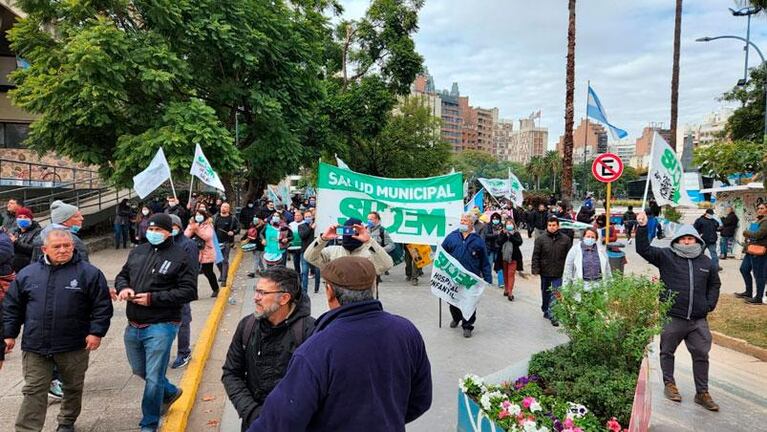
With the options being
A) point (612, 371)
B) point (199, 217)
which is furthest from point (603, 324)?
point (199, 217)

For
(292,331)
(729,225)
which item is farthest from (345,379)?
(729,225)

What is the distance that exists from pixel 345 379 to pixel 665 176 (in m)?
6.52

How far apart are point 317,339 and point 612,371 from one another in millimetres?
2790

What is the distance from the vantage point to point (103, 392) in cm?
500

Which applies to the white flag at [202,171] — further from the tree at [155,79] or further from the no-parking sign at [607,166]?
the no-parking sign at [607,166]

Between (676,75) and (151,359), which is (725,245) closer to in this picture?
(676,75)

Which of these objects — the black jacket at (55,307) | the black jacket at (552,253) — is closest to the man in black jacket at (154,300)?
the black jacket at (55,307)

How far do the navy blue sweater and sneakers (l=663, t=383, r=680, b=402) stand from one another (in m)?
4.36

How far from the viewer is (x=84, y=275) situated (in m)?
3.83

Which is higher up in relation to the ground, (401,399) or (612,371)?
(401,399)

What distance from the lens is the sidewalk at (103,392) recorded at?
171 inches

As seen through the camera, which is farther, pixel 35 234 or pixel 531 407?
pixel 35 234

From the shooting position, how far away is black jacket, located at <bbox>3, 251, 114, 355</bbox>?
12.1 feet

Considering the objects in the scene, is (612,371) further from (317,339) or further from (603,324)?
(317,339)
